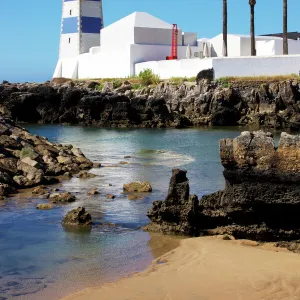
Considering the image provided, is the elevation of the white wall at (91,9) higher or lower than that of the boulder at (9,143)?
higher

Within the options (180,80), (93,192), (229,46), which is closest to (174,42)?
(229,46)

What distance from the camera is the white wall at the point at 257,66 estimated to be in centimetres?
4903

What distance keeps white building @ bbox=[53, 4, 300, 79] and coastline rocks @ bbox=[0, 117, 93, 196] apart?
92.4ft

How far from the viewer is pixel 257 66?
162 ft

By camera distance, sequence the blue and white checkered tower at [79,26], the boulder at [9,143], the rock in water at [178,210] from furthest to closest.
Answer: the blue and white checkered tower at [79,26]
the boulder at [9,143]
the rock in water at [178,210]

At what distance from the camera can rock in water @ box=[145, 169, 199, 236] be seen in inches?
476

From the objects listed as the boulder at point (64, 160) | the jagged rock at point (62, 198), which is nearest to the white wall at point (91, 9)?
the boulder at point (64, 160)

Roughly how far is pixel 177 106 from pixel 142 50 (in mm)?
11254

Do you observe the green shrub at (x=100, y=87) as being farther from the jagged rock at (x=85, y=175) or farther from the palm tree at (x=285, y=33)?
the jagged rock at (x=85, y=175)

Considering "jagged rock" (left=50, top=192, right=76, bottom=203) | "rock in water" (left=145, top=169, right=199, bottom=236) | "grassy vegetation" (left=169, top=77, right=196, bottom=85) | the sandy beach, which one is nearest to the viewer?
→ the sandy beach

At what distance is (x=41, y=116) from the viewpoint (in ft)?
166

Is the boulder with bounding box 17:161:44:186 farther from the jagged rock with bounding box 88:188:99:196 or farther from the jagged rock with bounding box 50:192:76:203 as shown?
the jagged rock with bounding box 50:192:76:203

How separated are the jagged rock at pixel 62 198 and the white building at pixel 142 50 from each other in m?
35.2

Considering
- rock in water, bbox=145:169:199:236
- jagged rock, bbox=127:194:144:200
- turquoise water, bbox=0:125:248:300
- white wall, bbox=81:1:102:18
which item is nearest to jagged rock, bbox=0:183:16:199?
turquoise water, bbox=0:125:248:300
